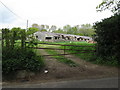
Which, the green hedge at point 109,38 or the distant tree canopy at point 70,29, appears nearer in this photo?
the green hedge at point 109,38

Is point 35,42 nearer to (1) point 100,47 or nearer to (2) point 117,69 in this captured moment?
(1) point 100,47

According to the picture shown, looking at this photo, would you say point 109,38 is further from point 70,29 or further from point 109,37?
point 70,29

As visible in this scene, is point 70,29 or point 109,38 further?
point 70,29

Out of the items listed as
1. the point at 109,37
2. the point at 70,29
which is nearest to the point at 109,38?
the point at 109,37

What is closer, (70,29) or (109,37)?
(109,37)

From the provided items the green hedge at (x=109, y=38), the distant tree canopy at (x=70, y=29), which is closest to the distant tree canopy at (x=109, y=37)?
the green hedge at (x=109, y=38)

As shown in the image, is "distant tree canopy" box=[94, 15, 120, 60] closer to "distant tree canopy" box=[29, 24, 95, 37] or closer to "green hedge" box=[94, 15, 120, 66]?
"green hedge" box=[94, 15, 120, 66]

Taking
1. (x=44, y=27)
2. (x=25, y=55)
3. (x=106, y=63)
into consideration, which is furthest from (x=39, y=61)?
(x=44, y=27)

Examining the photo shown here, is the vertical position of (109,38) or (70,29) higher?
(70,29)

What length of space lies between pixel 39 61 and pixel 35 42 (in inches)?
41.1

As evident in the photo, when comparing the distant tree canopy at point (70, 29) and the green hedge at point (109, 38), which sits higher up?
the distant tree canopy at point (70, 29)

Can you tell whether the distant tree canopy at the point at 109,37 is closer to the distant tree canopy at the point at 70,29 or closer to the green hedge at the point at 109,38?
the green hedge at the point at 109,38

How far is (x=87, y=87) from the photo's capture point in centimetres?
291

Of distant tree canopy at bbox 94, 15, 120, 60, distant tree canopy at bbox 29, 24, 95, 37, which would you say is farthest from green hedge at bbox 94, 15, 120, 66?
distant tree canopy at bbox 29, 24, 95, 37
